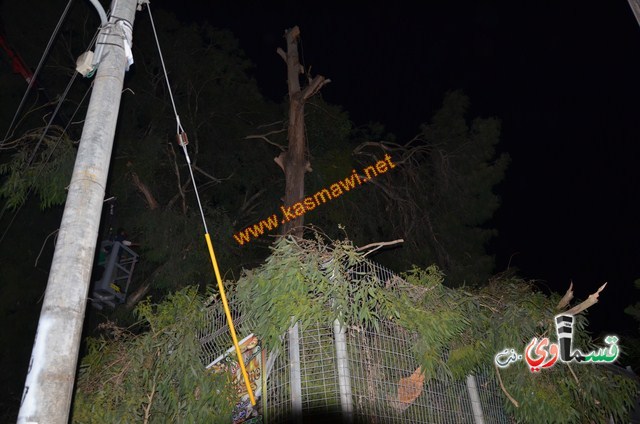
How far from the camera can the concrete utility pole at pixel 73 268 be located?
246 cm

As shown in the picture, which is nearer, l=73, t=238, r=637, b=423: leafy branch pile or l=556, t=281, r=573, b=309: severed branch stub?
l=73, t=238, r=637, b=423: leafy branch pile

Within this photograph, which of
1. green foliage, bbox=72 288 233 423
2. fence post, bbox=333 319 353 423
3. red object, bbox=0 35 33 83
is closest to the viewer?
fence post, bbox=333 319 353 423

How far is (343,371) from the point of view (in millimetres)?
4277

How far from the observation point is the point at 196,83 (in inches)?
627

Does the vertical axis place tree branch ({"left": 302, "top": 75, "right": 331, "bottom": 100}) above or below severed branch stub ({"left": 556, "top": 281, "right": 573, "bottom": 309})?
above

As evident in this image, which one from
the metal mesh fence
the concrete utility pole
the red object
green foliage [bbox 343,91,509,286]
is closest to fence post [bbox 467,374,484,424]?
the metal mesh fence

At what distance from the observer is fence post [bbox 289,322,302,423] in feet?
13.8

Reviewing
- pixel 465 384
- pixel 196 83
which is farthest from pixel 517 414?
pixel 196 83

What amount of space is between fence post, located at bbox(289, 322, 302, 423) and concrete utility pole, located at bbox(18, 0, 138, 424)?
2074 mm

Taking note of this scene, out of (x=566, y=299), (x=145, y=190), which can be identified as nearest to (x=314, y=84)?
(x=566, y=299)

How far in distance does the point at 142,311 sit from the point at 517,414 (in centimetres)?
460

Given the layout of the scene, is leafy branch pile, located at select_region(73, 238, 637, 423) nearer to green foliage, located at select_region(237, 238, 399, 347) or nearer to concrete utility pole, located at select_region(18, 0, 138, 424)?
green foliage, located at select_region(237, 238, 399, 347)

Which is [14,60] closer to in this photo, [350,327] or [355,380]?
[350,327]

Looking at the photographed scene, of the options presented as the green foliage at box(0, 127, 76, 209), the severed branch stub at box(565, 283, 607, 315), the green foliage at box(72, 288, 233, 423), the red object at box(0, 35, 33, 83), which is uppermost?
the red object at box(0, 35, 33, 83)
